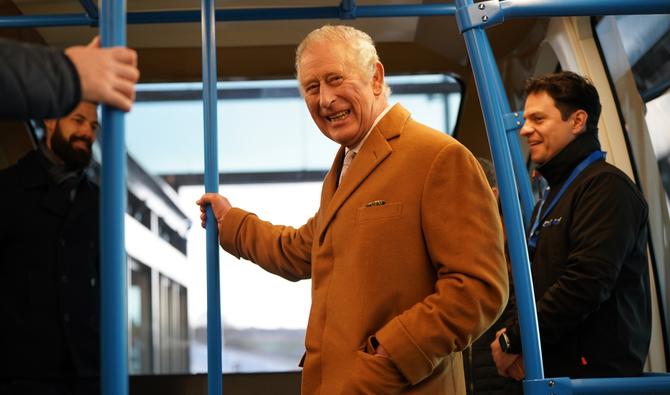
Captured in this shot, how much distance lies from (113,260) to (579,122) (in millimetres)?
1980

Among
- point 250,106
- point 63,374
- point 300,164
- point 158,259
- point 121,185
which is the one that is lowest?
point 63,374

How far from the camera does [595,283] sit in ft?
8.66

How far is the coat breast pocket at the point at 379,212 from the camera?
227 cm

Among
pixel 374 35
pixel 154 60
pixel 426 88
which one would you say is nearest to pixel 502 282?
pixel 374 35

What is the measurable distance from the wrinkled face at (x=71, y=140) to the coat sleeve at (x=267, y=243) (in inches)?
23.8

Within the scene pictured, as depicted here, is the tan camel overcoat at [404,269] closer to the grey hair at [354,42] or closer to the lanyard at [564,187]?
the grey hair at [354,42]

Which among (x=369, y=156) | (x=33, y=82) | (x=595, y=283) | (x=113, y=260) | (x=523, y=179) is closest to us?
(x=33, y=82)

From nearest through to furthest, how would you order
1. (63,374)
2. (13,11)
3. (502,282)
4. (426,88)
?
(502,282)
(63,374)
(13,11)
(426,88)

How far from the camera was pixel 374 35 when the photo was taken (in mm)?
5664

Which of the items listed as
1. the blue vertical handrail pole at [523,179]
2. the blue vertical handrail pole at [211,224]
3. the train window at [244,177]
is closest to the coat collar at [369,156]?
the blue vertical handrail pole at [211,224]

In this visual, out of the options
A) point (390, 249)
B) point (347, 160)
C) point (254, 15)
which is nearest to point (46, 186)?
point (254, 15)

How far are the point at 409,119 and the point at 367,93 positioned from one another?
143 mm

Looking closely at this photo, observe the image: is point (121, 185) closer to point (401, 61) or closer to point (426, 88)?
point (401, 61)

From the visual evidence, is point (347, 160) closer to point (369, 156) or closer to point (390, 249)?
point (369, 156)
